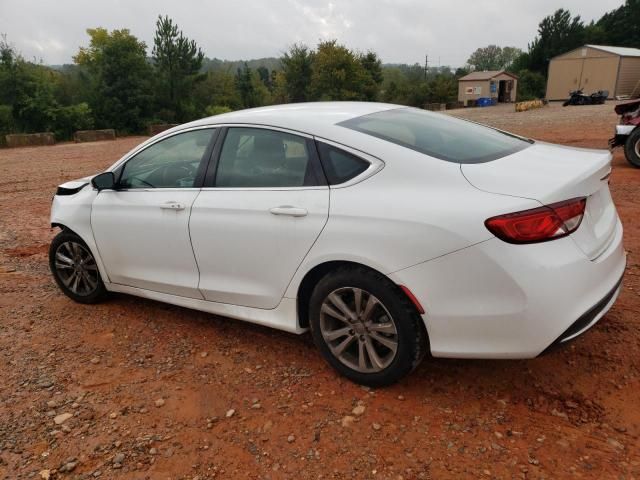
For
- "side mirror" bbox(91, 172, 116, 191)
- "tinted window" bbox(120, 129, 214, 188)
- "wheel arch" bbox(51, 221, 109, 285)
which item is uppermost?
"tinted window" bbox(120, 129, 214, 188)

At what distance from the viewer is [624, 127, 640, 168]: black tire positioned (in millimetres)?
8773

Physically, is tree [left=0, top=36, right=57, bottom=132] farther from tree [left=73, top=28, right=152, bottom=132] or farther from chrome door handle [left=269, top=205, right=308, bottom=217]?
chrome door handle [left=269, top=205, right=308, bottom=217]

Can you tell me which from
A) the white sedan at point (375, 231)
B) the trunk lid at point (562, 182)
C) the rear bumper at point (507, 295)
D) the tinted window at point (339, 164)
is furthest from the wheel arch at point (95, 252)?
the trunk lid at point (562, 182)

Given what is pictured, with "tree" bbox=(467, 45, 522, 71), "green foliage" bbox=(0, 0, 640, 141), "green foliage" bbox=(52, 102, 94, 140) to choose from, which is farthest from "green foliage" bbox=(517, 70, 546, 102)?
"tree" bbox=(467, 45, 522, 71)

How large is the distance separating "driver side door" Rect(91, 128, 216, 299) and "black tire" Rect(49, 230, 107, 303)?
282 mm

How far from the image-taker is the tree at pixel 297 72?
4981 centimetres

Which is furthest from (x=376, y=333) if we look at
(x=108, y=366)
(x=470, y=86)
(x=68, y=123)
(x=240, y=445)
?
(x=470, y=86)

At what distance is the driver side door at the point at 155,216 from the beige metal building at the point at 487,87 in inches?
1947

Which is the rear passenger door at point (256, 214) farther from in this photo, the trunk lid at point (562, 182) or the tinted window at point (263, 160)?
the trunk lid at point (562, 182)

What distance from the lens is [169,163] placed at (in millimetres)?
3746

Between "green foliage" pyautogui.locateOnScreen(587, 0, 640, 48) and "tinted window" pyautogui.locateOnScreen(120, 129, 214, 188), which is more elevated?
"green foliage" pyautogui.locateOnScreen(587, 0, 640, 48)

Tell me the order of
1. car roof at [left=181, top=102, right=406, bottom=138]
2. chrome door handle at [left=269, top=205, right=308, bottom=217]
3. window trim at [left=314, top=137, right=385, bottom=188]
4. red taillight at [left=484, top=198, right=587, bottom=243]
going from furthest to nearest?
car roof at [left=181, top=102, right=406, bottom=138], chrome door handle at [left=269, top=205, right=308, bottom=217], window trim at [left=314, top=137, right=385, bottom=188], red taillight at [left=484, top=198, right=587, bottom=243]

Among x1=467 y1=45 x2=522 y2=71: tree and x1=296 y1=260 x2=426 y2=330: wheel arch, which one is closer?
x1=296 y1=260 x2=426 y2=330: wheel arch

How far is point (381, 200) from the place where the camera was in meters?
2.61
